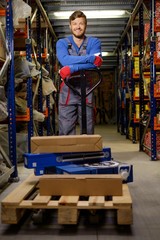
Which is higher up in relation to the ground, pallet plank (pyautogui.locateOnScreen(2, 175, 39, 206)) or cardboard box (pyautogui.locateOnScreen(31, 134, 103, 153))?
cardboard box (pyautogui.locateOnScreen(31, 134, 103, 153))

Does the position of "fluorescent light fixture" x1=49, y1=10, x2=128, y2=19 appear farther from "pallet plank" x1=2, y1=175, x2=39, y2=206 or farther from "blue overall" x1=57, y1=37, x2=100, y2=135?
"pallet plank" x1=2, y1=175, x2=39, y2=206

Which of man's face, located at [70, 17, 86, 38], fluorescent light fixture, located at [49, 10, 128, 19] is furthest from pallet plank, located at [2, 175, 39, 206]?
fluorescent light fixture, located at [49, 10, 128, 19]

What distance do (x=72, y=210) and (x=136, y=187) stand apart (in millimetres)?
1791

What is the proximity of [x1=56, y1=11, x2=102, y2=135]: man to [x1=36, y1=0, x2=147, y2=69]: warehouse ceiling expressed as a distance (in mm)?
3752

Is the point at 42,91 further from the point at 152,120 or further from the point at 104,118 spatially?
A: the point at 104,118

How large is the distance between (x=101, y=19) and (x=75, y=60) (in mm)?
6916

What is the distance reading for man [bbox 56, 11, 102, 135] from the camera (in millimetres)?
4500

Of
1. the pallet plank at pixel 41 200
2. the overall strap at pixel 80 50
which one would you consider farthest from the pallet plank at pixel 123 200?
the overall strap at pixel 80 50

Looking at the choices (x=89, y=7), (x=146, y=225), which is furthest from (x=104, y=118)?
(x=146, y=225)

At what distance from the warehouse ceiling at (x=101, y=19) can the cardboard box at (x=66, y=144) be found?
5.12 meters

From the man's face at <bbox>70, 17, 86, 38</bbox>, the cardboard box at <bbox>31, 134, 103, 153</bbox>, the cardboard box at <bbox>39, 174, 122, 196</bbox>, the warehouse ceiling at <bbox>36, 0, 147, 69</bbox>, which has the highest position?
the warehouse ceiling at <bbox>36, 0, 147, 69</bbox>

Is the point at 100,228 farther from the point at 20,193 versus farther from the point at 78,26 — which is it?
the point at 78,26

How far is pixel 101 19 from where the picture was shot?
11055 millimetres

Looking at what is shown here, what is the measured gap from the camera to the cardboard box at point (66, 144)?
3.82 meters
